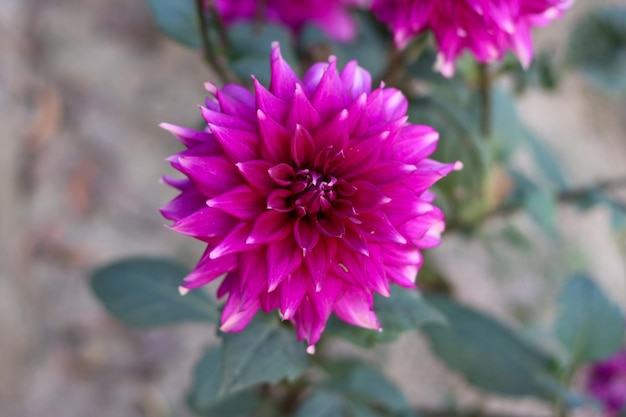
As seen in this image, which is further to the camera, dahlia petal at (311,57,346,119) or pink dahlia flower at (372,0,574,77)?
pink dahlia flower at (372,0,574,77)

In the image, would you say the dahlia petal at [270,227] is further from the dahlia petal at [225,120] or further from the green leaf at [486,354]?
the green leaf at [486,354]

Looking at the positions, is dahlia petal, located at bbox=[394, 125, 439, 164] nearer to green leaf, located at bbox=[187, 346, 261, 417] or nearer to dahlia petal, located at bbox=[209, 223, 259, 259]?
dahlia petal, located at bbox=[209, 223, 259, 259]

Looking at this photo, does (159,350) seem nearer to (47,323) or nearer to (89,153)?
(47,323)

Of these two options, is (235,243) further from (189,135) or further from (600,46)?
(600,46)

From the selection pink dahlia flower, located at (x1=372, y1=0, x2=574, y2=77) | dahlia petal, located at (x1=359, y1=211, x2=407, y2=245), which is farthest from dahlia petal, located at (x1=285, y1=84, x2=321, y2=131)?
pink dahlia flower, located at (x1=372, y1=0, x2=574, y2=77)

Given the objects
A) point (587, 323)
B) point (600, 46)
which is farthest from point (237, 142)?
point (600, 46)

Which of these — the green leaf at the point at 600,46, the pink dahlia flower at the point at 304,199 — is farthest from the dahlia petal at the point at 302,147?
the green leaf at the point at 600,46
